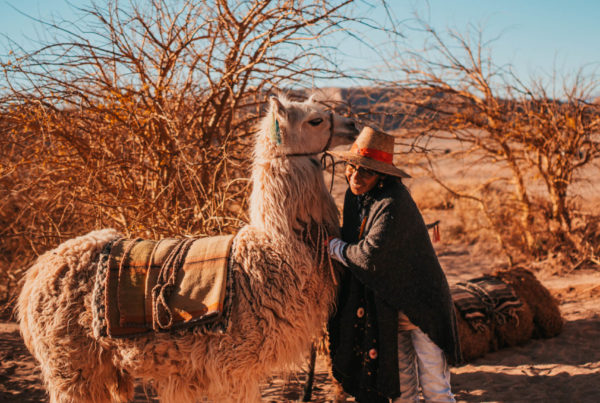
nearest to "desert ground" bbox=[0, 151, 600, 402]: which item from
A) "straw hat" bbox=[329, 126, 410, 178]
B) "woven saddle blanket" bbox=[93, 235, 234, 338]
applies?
"woven saddle blanket" bbox=[93, 235, 234, 338]

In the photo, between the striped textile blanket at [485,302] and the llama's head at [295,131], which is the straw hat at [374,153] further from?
the striped textile blanket at [485,302]

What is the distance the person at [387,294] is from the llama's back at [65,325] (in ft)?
4.19

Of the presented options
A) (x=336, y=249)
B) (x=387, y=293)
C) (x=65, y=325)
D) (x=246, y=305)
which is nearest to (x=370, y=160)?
(x=336, y=249)

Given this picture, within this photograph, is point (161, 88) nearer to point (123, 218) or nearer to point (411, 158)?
point (123, 218)

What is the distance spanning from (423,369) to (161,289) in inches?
56.4

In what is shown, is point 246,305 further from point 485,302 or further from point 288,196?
point 485,302

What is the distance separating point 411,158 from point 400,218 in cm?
496

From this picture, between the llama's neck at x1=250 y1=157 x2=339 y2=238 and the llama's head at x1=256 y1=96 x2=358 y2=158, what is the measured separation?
0.06 m

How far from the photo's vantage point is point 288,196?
87.4 inches

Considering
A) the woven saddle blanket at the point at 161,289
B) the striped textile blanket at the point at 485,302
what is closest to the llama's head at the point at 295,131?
the woven saddle blanket at the point at 161,289

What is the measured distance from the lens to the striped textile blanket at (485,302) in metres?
4.02

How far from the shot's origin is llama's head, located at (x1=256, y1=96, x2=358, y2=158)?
7.32ft

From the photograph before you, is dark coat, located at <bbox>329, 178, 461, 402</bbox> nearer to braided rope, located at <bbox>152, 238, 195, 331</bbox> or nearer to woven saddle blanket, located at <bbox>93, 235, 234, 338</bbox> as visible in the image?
woven saddle blanket, located at <bbox>93, 235, 234, 338</bbox>

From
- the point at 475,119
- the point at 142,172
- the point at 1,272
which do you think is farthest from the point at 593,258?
the point at 1,272
